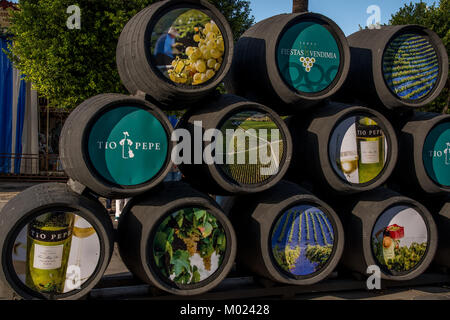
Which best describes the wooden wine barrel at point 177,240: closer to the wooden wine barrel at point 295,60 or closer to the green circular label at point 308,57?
the wooden wine barrel at point 295,60

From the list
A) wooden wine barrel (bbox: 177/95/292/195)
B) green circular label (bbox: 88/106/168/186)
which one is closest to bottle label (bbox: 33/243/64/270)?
green circular label (bbox: 88/106/168/186)

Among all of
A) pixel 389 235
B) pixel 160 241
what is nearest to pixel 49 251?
pixel 160 241

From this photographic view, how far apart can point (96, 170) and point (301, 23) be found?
205 centimetres

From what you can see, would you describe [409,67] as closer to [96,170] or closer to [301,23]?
[301,23]

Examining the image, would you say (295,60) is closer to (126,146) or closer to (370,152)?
(370,152)

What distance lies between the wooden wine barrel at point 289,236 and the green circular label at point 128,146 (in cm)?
91

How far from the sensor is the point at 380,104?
413cm

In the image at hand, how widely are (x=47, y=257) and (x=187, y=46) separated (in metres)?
1.80

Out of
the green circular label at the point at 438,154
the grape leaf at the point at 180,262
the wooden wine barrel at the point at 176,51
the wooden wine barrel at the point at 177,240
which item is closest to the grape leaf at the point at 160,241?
the wooden wine barrel at the point at 177,240

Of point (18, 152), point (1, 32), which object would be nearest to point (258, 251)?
point (18, 152)

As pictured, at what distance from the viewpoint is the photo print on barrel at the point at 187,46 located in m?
3.27

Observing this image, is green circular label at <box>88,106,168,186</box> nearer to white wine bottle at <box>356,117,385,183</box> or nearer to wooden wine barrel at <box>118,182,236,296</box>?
wooden wine barrel at <box>118,182,236,296</box>

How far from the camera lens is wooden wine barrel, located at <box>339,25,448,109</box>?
13.1 ft

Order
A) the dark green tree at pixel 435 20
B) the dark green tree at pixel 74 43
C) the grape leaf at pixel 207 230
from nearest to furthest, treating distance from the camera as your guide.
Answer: the grape leaf at pixel 207 230 → the dark green tree at pixel 74 43 → the dark green tree at pixel 435 20
